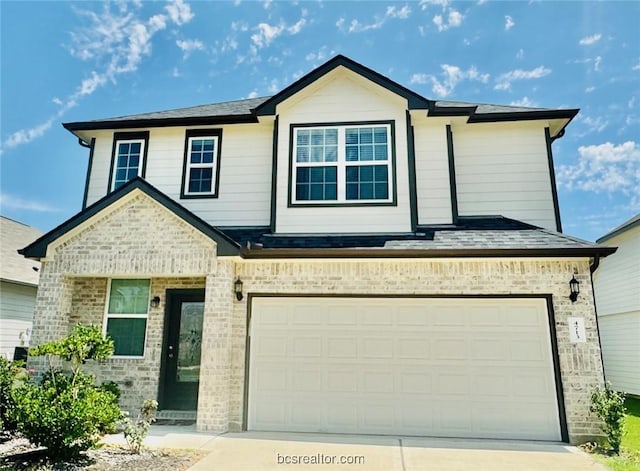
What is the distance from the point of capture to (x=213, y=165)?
1020cm

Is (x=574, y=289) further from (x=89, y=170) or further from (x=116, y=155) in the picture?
(x=89, y=170)

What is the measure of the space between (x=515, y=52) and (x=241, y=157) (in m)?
8.44

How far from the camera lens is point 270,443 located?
6.87m

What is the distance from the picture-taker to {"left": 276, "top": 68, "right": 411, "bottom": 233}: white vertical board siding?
906cm

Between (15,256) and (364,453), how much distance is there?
1539 cm

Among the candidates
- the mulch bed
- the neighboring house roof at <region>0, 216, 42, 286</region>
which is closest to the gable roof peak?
the mulch bed

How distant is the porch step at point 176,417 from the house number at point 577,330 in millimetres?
7183

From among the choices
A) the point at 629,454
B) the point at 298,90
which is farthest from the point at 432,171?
the point at 629,454

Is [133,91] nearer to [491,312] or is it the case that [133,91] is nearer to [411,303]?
[411,303]

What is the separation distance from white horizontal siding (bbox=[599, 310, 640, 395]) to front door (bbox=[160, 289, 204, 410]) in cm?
1275

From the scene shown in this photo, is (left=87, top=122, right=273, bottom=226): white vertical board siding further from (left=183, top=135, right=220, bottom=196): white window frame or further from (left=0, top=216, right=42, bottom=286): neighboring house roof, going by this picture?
(left=0, top=216, right=42, bottom=286): neighboring house roof

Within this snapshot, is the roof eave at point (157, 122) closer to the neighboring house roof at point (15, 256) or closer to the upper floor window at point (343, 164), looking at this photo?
the upper floor window at point (343, 164)

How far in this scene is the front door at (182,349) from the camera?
8.76 m

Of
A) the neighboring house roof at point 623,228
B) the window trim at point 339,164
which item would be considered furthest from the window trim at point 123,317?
the neighboring house roof at point 623,228
